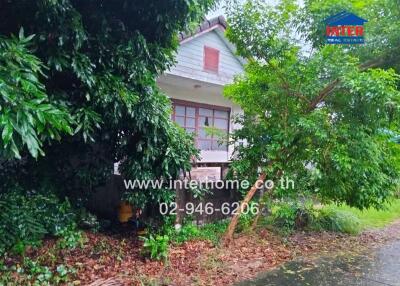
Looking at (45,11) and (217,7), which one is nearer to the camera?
(45,11)

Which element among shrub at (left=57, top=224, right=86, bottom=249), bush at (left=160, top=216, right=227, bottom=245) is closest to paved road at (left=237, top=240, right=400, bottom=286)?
bush at (left=160, top=216, right=227, bottom=245)

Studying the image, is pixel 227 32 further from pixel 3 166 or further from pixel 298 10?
pixel 3 166

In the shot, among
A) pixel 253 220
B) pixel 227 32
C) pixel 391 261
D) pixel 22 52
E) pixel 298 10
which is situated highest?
pixel 298 10

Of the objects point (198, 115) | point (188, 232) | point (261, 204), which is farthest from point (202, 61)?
point (188, 232)

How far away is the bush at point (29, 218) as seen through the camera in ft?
13.5

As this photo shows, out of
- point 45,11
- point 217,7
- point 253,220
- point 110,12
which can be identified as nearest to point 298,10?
point 217,7

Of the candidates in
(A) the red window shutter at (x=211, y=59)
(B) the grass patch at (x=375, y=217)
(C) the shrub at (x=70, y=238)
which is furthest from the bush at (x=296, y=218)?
(A) the red window shutter at (x=211, y=59)

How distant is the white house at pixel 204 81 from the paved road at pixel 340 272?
424 centimetres

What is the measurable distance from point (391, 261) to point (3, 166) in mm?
6015

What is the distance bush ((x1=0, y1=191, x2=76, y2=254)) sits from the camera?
411 centimetres

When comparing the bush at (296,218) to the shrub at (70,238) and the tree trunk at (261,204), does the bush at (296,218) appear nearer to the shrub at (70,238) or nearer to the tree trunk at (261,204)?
the tree trunk at (261,204)

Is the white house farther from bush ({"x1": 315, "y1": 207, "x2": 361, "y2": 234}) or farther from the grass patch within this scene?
the grass patch

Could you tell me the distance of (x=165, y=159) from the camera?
485cm

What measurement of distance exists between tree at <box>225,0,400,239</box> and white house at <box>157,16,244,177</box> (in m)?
2.96
